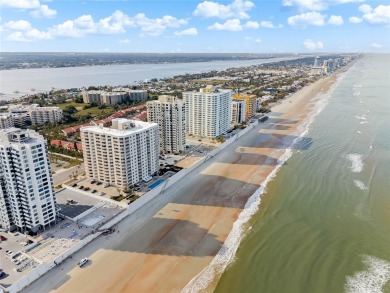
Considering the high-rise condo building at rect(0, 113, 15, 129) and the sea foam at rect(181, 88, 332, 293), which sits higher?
the high-rise condo building at rect(0, 113, 15, 129)

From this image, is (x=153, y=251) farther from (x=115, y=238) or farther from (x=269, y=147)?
(x=269, y=147)

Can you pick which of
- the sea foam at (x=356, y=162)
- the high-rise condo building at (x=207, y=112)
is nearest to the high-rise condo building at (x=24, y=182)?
the high-rise condo building at (x=207, y=112)

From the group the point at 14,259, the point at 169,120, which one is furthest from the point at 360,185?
the point at 14,259

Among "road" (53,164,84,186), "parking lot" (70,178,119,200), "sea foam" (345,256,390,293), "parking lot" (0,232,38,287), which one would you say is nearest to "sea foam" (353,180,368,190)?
"sea foam" (345,256,390,293)

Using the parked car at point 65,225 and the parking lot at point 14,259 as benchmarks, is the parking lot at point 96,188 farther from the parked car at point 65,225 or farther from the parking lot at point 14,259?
the parking lot at point 14,259

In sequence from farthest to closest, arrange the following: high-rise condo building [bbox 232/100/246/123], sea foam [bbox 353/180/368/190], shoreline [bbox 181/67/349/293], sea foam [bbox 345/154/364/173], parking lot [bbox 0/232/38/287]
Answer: high-rise condo building [bbox 232/100/246/123] → sea foam [bbox 345/154/364/173] → sea foam [bbox 353/180/368/190] → shoreline [bbox 181/67/349/293] → parking lot [bbox 0/232/38/287]

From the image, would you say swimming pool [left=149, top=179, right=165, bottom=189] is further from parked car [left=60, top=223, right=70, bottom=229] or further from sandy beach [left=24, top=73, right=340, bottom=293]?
parked car [left=60, top=223, right=70, bottom=229]

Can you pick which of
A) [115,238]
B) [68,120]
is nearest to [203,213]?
[115,238]
